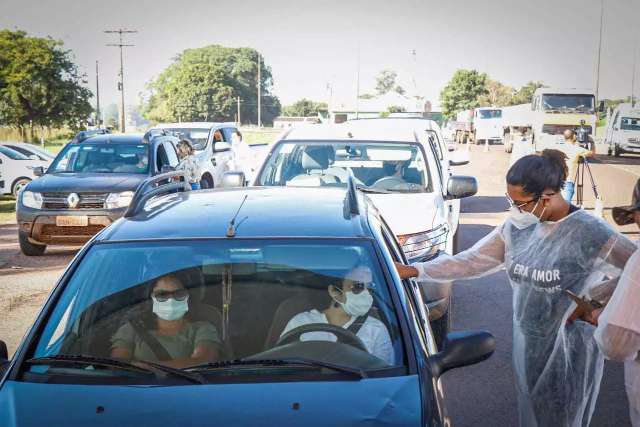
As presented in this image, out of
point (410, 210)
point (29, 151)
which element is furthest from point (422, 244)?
point (29, 151)

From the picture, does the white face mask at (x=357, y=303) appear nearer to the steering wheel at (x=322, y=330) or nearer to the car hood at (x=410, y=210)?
the steering wheel at (x=322, y=330)

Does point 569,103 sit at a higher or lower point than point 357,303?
higher

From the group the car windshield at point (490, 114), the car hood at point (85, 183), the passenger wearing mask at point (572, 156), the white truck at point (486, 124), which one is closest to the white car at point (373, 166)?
the car hood at point (85, 183)

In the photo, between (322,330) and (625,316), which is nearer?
(625,316)

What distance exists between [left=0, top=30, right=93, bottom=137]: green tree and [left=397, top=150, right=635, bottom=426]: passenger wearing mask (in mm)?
39393

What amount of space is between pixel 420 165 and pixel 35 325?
5.69 metres

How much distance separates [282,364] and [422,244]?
4.19 meters

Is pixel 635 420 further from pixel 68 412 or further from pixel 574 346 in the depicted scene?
pixel 68 412

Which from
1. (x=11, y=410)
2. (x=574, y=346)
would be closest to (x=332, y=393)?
(x=11, y=410)

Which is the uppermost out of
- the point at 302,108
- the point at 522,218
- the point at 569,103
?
the point at 569,103

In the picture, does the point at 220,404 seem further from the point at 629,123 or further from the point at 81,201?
the point at 629,123

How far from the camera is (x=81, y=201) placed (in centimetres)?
1170

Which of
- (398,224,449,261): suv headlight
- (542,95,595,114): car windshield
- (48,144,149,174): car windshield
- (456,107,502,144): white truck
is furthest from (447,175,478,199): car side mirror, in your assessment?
(456,107,502,144): white truck

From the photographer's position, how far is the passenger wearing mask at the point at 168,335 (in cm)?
345
